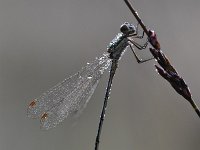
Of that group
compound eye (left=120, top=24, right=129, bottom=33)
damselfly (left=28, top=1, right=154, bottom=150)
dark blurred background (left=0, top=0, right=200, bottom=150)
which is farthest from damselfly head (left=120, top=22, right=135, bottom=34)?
dark blurred background (left=0, top=0, right=200, bottom=150)

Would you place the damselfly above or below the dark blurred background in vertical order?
below

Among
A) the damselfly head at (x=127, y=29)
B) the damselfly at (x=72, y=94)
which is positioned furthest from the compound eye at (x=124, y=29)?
the damselfly at (x=72, y=94)

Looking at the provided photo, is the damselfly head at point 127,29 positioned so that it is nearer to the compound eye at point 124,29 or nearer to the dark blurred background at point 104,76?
the compound eye at point 124,29

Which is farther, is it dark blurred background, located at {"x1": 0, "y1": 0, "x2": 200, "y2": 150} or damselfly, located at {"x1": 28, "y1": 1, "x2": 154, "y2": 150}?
dark blurred background, located at {"x1": 0, "y1": 0, "x2": 200, "y2": 150}

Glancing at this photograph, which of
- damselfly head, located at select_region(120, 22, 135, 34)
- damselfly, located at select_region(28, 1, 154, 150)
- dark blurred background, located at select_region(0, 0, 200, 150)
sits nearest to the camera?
damselfly head, located at select_region(120, 22, 135, 34)

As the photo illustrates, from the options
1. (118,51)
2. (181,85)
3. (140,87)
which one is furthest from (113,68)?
(140,87)

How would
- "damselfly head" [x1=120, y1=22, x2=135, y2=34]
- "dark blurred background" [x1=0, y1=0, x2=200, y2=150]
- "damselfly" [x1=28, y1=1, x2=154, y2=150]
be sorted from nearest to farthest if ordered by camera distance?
"damselfly head" [x1=120, y1=22, x2=135, y2=34] < "damselfly" [x1=28, y1=1, x2=154, y2=150] < "dark blurred background" [x1=0, y1=0, x2=200, y2=150]

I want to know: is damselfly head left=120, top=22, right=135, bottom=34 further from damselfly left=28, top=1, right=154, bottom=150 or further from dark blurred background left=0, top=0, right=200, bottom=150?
dark blurred background left=0, top=0, right=200, bottom=150

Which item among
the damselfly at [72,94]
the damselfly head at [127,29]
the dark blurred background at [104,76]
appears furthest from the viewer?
the dark blurred background at [104,76]

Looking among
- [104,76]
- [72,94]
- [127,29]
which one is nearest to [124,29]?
[127,29]
